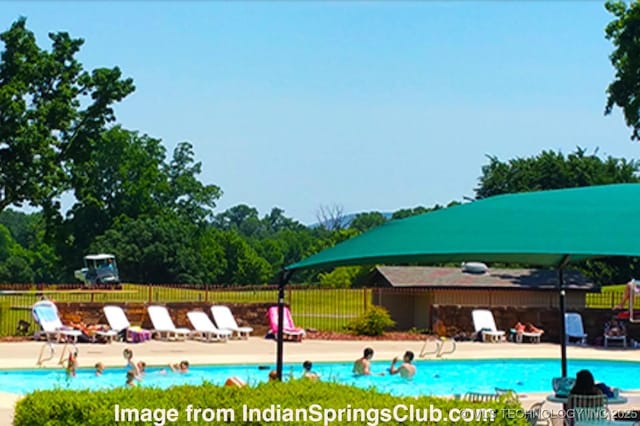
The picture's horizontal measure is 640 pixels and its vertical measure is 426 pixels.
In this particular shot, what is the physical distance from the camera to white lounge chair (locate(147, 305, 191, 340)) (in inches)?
1005

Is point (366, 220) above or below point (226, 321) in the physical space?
above

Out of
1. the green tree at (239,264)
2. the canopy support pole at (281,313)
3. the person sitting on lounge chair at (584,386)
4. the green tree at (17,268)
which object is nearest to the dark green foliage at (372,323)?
the canopy support pole at (281,313)

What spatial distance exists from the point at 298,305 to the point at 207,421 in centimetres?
2743

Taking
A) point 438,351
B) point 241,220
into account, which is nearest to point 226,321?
point 438,351

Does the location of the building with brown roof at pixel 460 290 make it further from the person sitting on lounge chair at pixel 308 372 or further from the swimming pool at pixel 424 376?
the person sitting on lounge chair at pixel 308 372

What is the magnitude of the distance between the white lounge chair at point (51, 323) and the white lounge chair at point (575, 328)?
12.5 m

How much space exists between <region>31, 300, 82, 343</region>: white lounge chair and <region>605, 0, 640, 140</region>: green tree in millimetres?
23096

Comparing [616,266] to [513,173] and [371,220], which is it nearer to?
[513,173]

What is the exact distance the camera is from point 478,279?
35.8 m

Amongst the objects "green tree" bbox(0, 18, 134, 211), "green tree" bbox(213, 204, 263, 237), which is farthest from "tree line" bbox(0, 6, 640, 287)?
"green tree" bbox(213, 204, 263, 237)

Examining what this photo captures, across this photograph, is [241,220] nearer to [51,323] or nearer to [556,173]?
[556,173]

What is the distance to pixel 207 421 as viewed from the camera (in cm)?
752

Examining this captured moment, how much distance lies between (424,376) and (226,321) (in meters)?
7.20

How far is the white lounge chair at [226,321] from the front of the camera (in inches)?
1046
